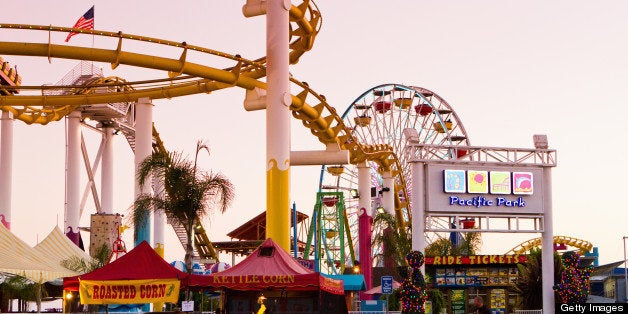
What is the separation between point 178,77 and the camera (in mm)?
41312

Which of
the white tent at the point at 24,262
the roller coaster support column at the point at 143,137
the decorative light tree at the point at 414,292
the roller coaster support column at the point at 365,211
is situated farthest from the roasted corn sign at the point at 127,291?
the roller coaster support column at the point at 365,211

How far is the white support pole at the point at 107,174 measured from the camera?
5841 cm

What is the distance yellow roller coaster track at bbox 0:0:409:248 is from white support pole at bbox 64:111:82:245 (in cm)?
166

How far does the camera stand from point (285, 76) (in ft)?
124

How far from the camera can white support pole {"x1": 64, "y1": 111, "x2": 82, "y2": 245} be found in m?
54.6

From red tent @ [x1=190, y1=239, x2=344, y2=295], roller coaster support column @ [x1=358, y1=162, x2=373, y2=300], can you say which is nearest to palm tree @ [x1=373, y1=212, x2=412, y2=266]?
roller coaster support column @ [x1=358, y1=162, x2=373, y2=300]

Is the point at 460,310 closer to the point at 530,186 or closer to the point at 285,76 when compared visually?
the point at 530,186

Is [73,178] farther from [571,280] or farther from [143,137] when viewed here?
[571,280]

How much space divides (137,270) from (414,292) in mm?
11408

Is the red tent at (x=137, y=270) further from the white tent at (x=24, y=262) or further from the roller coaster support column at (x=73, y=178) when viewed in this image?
the roller coaster support column at (x=73, y=178)

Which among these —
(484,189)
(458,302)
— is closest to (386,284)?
(484,189)

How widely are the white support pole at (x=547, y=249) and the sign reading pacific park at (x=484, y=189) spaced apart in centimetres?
21

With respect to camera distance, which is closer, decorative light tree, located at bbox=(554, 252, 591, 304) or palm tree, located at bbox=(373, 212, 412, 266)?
decorative light tree, located at bbox=(554, 252, 591, 304)

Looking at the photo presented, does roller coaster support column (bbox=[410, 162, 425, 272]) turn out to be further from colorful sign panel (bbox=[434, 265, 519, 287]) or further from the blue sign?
colorful sign panel (bbox=[434, 265, 519, 287])
